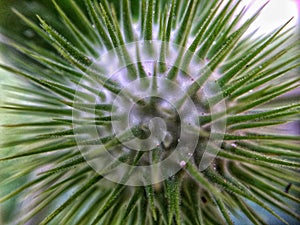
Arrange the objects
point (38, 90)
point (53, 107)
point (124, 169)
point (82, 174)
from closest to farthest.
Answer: point (124, 169)
point (82, 174)
point (53, 107)
point (38, 90)

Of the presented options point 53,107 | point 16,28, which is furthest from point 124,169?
point 16,28

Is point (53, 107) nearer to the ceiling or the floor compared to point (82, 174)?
nearer to the ceiling

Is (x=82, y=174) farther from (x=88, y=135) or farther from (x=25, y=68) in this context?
(x=25, y=68)

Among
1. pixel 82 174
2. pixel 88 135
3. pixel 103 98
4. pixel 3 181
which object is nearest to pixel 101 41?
pixel 103 98

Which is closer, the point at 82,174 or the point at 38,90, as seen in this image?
the point at 82,174

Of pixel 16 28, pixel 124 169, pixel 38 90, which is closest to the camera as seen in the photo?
pixel 124 169

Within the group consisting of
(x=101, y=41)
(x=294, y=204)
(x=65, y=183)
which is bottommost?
(x=294, y=204)

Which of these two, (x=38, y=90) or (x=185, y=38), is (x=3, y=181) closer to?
(x=38, y=90)

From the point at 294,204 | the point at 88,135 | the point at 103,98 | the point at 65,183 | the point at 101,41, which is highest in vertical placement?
the point at 101,41

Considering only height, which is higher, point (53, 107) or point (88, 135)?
point (53, 107)
